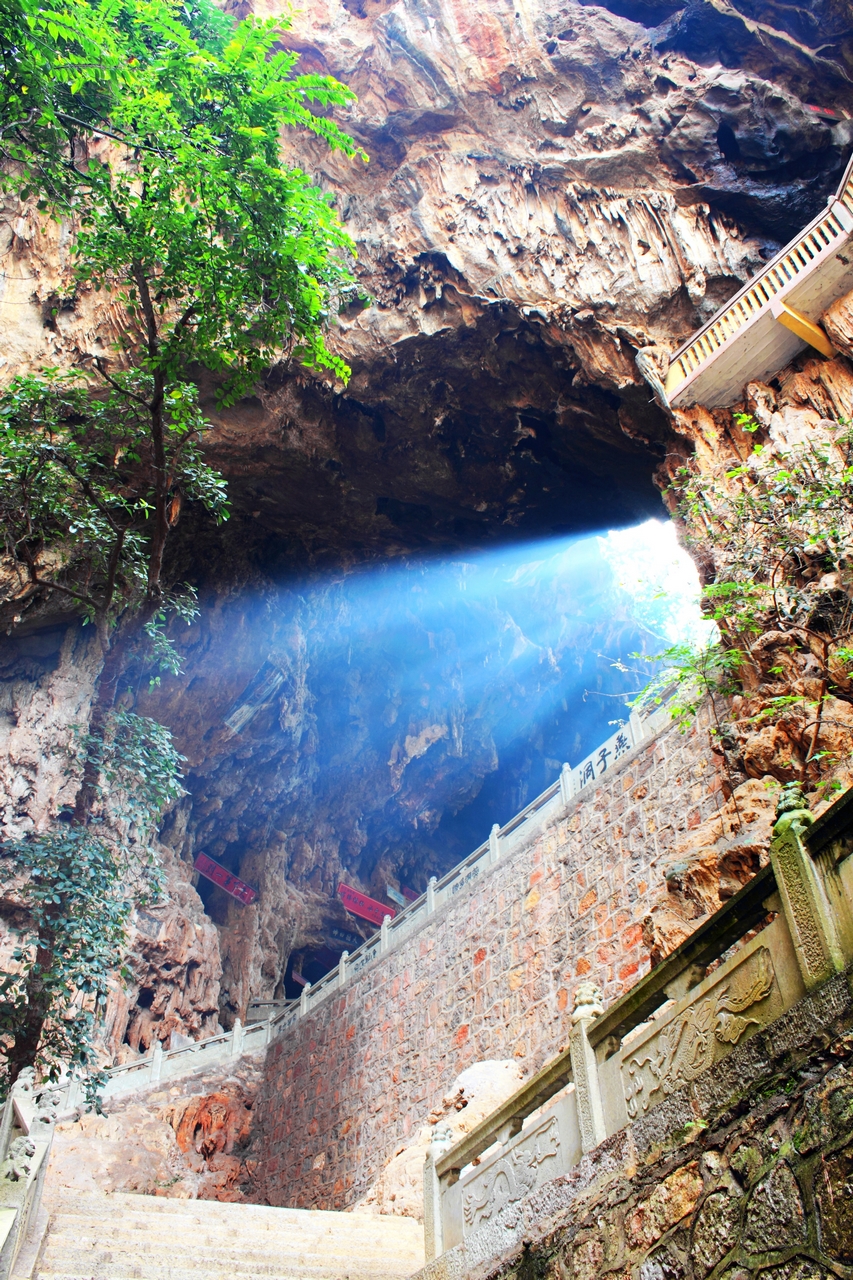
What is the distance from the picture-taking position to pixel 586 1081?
3.26 meters

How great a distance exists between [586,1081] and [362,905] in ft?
52.1

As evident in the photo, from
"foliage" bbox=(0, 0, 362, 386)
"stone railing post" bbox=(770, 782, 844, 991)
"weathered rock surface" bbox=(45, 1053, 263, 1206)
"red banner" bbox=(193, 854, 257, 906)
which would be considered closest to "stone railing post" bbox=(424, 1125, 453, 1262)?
"stone railing post" bbox=(770, 782, 844, 991)

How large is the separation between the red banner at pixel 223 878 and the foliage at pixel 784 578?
42.4ft

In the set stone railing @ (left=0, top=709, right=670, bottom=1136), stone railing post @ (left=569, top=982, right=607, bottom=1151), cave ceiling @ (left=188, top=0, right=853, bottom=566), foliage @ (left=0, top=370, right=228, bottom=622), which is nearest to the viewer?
stone railing post @ (left=569, top=982, right=607, bottom=1151)

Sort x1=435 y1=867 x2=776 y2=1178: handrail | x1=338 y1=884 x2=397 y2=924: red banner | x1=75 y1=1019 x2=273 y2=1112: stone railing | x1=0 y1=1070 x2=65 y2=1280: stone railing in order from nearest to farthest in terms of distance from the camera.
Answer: x1=435 y1=867 x2=776 y2=1178: handrail
x1=0 y1=1070 x2=65 y2=1280: stone railing
x1=75 y1=1019 x2=273 y2=1112: stone railing
x1=338 y1=884 x2=397 y2=924: red banner

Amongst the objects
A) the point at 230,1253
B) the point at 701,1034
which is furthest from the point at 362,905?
the point at 701,1034

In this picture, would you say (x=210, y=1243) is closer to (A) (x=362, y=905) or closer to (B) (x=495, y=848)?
(B) (x=495, y=848)

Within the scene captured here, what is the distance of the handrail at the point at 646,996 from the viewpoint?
281cm

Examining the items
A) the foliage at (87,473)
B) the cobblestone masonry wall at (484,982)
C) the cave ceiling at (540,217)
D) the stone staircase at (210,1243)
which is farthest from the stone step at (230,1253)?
the cave ceiling at (540,217)

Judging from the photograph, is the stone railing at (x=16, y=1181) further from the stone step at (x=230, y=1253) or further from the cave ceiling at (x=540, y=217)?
the cave ceiling at (x=540, y=217)

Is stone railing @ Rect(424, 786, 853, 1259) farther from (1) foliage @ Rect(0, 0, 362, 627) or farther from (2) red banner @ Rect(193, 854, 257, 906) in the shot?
(2) red banner @ Rect(193, 854, 257, 906)

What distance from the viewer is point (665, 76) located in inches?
446

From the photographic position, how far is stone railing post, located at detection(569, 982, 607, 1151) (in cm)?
313

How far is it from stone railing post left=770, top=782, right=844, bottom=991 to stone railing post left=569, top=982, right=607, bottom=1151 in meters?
1.20
